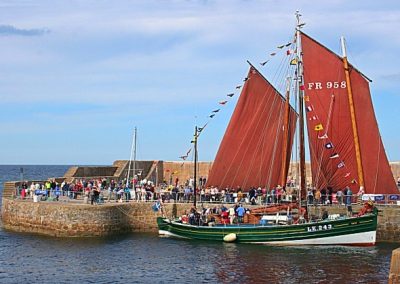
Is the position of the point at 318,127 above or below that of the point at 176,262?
above

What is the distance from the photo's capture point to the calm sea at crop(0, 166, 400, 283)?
29703 mm

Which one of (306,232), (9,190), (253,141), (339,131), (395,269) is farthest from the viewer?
(9,190)

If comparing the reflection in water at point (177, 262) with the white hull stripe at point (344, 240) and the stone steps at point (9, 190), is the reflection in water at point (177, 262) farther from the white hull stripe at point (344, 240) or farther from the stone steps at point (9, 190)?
the stone steps at point (9, 190)

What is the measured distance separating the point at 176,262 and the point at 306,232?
8.19 meters

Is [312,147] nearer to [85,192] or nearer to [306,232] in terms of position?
[306,232]

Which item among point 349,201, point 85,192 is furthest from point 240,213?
point 85,192

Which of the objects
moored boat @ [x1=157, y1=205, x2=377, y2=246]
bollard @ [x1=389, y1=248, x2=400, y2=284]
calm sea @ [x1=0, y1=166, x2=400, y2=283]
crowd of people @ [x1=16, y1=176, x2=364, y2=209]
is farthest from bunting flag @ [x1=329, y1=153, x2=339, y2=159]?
bollard @ [x1=389, y1=248, x2=400, y2=284]

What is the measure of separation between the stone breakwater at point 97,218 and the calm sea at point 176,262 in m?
1.01

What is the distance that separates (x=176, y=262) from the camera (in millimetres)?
33375

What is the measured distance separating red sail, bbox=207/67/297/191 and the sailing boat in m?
0.06

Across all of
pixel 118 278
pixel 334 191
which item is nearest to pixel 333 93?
pixel 334 191

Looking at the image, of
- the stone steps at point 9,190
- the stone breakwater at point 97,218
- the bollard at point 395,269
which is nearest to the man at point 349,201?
the stone breakwater at point 97,218

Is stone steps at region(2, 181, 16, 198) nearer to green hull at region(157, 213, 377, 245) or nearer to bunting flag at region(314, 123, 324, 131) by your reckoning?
green hull at region(157, 213, 377, 245)

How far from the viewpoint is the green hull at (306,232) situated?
121ft
